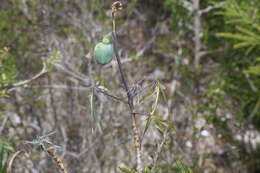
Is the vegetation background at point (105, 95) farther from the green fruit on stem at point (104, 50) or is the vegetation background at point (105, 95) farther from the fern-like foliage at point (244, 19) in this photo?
the green fruit on stem at point (104, 50)

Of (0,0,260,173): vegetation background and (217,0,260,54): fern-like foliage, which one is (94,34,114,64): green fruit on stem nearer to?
(217,0,260,54): fern-like foliage

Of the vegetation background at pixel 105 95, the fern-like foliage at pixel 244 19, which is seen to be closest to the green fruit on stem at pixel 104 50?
the fern-like foliage at pixel 244 19

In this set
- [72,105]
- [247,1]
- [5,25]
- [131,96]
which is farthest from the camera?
[72,105]

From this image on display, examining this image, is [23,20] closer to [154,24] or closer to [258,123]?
[154,24]

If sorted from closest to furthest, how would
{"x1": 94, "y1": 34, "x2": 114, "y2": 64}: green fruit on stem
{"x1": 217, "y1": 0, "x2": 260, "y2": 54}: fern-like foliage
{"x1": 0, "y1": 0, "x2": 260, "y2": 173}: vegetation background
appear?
{"x1": 94, "y1": 34, "x2": 114, "y2": 64}: green fruit on stem
{"x1": 217, "y1": 0, "x2": 260, "y2": 54}: fern-like foliage
{"x1": 0, "y1": 0, "x2": 260, "y2": 173}: vegetation background

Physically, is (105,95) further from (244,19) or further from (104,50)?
(104,50)

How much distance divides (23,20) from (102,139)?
4.27ft

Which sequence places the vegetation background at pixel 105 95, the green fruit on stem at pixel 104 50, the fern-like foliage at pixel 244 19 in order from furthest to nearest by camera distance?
the vegetation background at pixel 105 95 < the fern-like foliage at pixel 244 19 < the green fruit on stem at pixel 104 50

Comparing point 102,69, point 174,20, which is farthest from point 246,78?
point 102,69

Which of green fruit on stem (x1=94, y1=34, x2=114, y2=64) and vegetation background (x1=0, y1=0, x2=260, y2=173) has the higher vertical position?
green fruit on stem (x1=94, y1=34, x2=114, y2=64)

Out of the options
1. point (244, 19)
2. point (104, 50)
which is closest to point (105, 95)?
point (244, 19)

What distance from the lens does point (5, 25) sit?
10.6 feet

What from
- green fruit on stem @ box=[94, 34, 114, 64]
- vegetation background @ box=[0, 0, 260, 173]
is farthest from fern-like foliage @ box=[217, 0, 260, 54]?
green fruit on stem @ box=[94, 34, 114, 64]

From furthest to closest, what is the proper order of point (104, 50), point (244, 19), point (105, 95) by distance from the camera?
1. point (105, 95)
2. point (244, 19)
3. point (104, 50)
